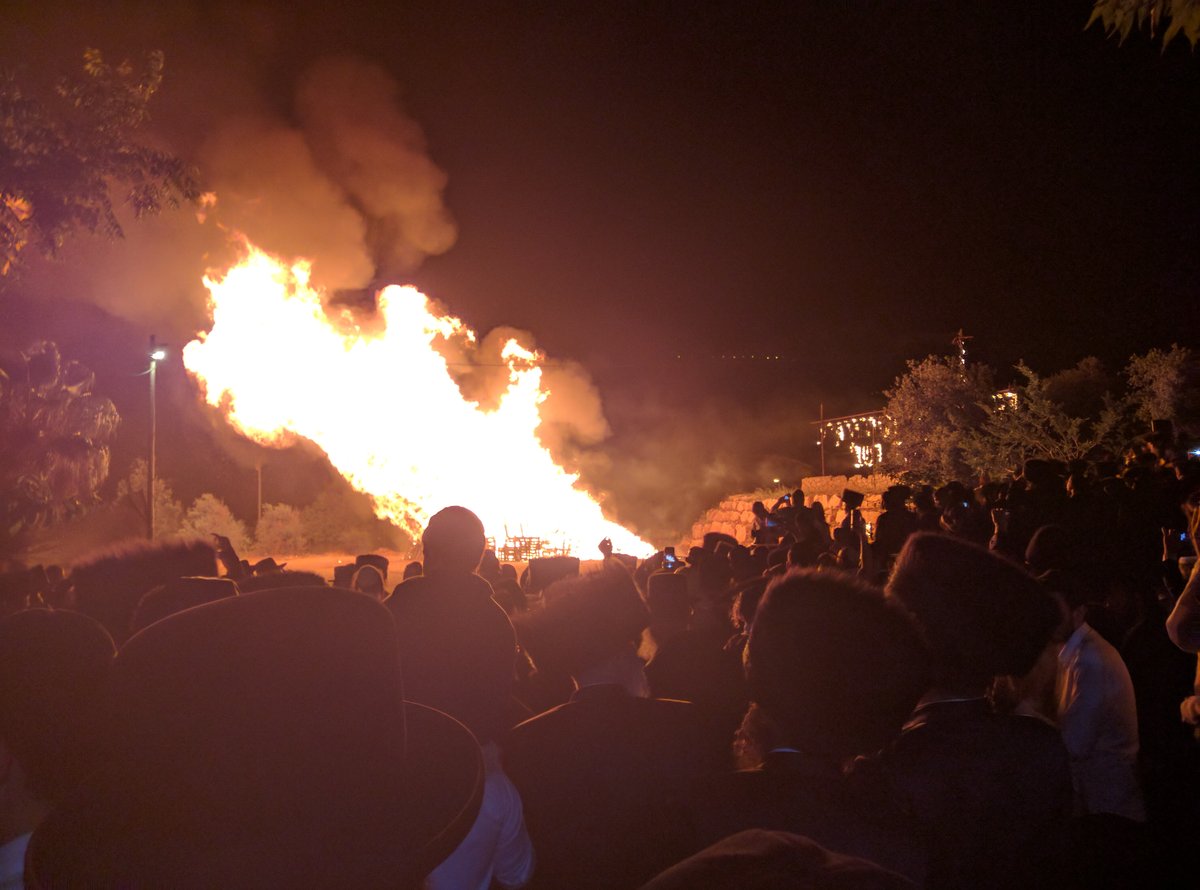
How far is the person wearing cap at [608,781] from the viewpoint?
111 inches

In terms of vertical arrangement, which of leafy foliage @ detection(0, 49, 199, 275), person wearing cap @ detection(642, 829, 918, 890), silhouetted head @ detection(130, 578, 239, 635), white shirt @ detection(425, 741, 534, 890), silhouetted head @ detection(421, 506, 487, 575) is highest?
leafy foliage @ detection(0, 49, 199, 275)

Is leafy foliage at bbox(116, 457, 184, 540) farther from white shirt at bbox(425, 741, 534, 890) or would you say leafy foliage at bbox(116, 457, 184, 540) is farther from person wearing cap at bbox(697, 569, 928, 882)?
person wearing cap at bbox(697, 569, 928, 882)

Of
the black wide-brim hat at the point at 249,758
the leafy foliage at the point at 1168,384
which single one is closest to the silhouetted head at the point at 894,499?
the black wide-brim hat at the point at 249,758

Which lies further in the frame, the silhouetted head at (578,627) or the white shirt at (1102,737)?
the silhouetted head at (578,627)

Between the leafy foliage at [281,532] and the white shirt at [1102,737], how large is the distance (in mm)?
42270

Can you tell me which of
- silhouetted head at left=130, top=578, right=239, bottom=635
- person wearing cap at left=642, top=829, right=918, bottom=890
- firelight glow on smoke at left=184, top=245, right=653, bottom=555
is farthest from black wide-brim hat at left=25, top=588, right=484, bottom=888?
firelight glow on smoke at left=184, top=245, right=653, bottom=555

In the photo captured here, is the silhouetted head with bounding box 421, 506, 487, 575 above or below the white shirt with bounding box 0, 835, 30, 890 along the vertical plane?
above

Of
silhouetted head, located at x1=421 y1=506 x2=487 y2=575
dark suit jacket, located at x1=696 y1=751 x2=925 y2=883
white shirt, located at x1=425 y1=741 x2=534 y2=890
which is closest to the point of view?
dark suit jacket, located at x1=696 y1=751 x2=925 y2=883

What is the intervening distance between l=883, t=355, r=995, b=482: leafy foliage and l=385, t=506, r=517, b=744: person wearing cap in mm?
33186

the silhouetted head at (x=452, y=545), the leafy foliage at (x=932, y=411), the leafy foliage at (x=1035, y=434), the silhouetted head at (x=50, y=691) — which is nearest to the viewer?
the silhouetted head at (x=50, y=691)

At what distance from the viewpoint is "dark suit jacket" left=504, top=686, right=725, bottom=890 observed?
282 cm

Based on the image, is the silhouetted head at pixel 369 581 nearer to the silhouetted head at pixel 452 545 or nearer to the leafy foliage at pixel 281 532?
the silhouetted head at pixel 452 545

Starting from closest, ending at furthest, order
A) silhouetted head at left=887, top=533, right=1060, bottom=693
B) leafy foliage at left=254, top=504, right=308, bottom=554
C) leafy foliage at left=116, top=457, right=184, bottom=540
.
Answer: silhouetted head at left=887, top=533, right=1060, bottom=693 → leafy foliage at left=116, top=457, right=184, bottom=540 → leafy foliage at left=254, top=504, right=308, bottom=554

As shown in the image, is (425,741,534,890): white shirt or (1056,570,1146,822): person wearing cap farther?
(1056,570,1146,822): person wearing cap
